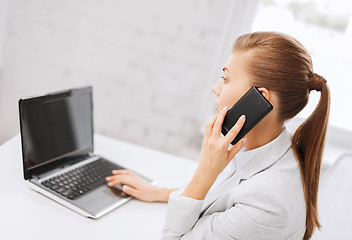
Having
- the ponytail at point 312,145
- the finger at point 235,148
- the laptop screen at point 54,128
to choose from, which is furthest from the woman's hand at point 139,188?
the ponytail at point 312,145

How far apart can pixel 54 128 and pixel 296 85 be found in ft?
2.16

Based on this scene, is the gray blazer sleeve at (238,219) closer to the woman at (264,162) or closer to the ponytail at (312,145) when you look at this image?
the woman at (264,162)

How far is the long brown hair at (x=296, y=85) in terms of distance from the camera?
761 millimetres

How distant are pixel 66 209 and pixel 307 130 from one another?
1.98 feet

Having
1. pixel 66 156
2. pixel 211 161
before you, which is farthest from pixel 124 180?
pixel 211 161

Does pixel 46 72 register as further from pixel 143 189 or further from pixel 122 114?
pixel 143 189

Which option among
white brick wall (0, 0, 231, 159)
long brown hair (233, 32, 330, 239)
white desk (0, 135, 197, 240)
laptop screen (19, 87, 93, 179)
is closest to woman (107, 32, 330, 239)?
long brown hair (233, 32, 330, 239)

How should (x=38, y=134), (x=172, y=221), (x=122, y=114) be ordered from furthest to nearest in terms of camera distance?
(x=122, y=114) < (x=38, y=134) < (x=172, y=221)

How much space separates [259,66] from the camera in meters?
0.78

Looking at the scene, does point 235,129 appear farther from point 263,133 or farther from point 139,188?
point 139,188

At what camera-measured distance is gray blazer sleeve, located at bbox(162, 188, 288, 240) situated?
69 centimetres

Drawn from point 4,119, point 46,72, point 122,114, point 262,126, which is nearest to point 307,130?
point 262,126

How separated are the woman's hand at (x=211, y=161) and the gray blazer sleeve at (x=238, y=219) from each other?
0.09 feet

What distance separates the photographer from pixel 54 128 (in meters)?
1.00
